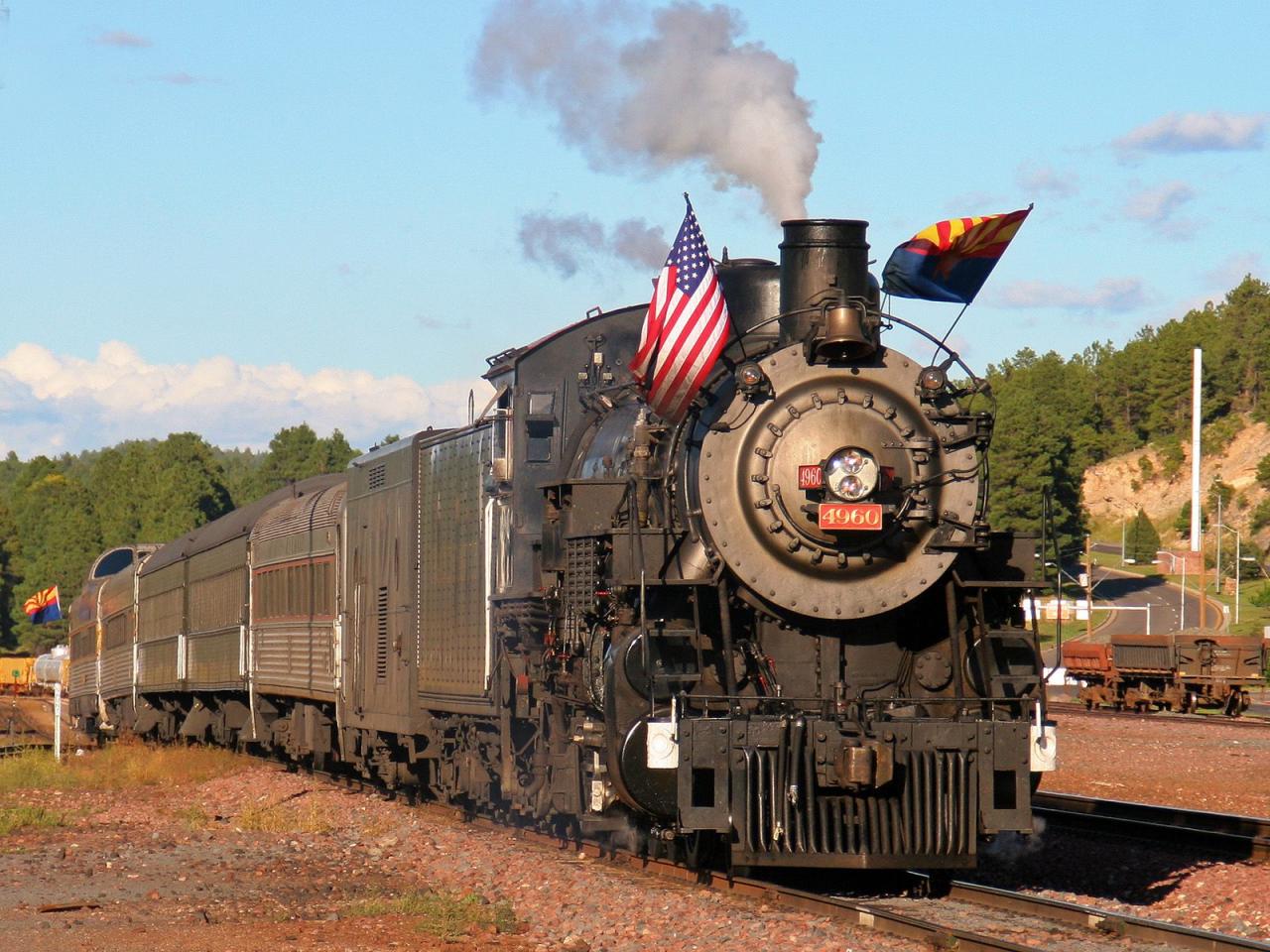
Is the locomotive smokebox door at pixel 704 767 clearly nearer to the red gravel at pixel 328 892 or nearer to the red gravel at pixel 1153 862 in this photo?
the red gravel at pixel 328 892

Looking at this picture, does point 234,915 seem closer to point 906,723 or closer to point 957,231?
point 906,723

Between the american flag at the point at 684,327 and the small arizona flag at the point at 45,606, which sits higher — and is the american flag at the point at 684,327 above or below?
above

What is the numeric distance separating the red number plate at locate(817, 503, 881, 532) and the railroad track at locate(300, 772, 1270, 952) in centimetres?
212

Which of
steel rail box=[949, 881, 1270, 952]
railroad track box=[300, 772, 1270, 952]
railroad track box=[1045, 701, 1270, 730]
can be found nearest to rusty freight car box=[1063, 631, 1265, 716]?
railroad track box=[1045, 701, 1270, 730]

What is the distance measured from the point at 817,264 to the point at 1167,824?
6.46 meters

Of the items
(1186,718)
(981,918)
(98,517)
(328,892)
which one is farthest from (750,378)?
(98,517)

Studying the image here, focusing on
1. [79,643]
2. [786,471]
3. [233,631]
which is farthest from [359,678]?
[79,643]

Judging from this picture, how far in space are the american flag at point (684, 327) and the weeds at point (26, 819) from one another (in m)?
7.95

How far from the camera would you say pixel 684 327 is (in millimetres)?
10805

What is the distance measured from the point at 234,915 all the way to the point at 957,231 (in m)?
6.34

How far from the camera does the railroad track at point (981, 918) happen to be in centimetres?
873

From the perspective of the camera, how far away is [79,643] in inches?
1567

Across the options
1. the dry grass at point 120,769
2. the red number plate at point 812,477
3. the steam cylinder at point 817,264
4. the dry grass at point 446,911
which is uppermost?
the steam cylinder at point 817,264

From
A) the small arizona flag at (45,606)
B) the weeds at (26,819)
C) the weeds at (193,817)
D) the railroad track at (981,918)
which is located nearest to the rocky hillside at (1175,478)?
the small arizona flag at (45,606)
